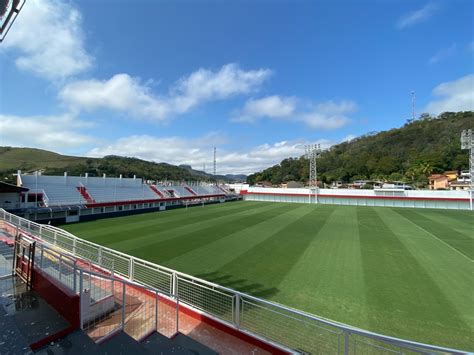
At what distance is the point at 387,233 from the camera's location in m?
17.8

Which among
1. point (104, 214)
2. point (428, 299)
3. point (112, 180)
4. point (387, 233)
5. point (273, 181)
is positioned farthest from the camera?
point (273, 181)

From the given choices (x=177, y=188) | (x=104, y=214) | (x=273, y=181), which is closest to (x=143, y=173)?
(x=177, y=188)

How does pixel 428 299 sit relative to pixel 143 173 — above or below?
below

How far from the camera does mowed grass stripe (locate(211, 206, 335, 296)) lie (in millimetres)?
9125

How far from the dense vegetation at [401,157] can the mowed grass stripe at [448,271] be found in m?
59.7

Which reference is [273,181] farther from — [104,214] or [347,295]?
[347,295]

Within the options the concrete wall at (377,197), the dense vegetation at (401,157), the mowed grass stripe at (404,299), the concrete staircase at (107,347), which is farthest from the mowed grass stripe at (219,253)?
the dense vegetation at (401,157)

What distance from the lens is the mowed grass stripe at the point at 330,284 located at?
22.7 feet

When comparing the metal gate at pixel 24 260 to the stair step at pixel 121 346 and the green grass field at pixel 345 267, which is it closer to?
the stair step at pixel 121 346

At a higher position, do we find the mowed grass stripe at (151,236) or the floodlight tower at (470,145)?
the floodlight tower at (470,145)

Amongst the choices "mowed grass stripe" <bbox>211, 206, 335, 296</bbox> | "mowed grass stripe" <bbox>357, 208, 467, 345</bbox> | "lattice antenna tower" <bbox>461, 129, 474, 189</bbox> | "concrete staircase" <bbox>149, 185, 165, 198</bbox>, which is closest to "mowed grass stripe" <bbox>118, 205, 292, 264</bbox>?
"mowed grass stripe" <bbox>211, 206, 335, 296</bbox>

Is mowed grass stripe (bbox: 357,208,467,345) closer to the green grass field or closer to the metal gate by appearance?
the green grass field

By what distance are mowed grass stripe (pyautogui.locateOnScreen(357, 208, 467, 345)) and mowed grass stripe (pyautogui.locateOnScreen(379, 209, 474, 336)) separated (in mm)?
208

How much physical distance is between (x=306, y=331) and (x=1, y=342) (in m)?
5.46
